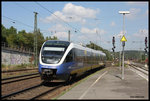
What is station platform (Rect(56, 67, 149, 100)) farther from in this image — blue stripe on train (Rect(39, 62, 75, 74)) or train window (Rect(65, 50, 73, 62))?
train window (Rect(65, 50, 73, 62))

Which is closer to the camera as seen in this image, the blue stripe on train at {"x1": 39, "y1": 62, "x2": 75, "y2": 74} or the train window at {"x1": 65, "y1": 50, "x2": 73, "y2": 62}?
the blue stripe on train at {"x1": 39, "y1": 62, "x2": 75, "y2": 74}

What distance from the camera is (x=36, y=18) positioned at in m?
39.7

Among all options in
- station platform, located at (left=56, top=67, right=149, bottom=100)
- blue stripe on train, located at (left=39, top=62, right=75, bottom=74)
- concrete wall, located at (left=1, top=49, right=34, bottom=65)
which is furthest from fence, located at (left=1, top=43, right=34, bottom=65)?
station platform, located at (left=56, top=67, right=149, bottom=100)

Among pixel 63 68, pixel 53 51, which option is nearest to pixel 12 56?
pixel 53 51

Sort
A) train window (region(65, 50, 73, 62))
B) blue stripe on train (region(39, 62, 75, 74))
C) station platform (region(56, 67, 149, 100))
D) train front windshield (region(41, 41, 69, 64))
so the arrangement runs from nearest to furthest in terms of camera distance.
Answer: station platform (region(56, 67, 149, 100)), blue stripe on train (region(39, 62, 75, 74)), train front windshield (region(41, 41, 69, 64)), train window (region(65, 50, 73, 62))

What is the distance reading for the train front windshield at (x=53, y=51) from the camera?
15.1 m

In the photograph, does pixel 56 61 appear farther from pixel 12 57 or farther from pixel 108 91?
pixel 12 57

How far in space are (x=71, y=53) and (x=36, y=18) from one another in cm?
2452

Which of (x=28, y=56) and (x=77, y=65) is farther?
(x=28, y=56)

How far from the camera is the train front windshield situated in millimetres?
15133

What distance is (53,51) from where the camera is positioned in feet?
51.2

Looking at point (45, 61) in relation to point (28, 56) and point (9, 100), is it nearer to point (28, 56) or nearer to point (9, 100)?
point (9, 100)

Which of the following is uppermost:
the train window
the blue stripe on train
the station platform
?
the train window

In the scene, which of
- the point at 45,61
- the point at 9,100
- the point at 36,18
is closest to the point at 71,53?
the point at 45,61
